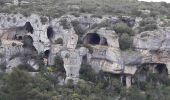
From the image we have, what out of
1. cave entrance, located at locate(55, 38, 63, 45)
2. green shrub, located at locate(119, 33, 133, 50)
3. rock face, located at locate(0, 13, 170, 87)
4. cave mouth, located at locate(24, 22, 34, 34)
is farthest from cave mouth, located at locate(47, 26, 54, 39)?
green shrub, located at locate(119, 33, 133, 50)

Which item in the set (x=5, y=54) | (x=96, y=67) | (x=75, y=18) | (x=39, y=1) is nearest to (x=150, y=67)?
(x=96, y=67)

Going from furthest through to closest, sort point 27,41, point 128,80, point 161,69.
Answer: point 27,41 → point 161,69 → point 128,80

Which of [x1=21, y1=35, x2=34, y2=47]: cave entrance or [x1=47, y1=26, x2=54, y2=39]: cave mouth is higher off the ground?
[x1=47, y1=26, x2=54, y2=39]: cave mouth

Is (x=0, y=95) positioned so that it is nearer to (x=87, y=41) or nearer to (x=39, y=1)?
(x=87, y=41)

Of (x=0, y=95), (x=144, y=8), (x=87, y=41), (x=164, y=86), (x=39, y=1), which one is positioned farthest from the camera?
(x=39, y=1)

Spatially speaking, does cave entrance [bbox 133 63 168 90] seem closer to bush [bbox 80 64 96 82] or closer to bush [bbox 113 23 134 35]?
bush [bbox 113 23 134 35]

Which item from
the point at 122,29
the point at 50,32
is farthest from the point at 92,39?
the point at 50,32

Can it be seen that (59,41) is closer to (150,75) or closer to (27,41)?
(27,41)

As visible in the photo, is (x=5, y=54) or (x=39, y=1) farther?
(x=39, y=1)
